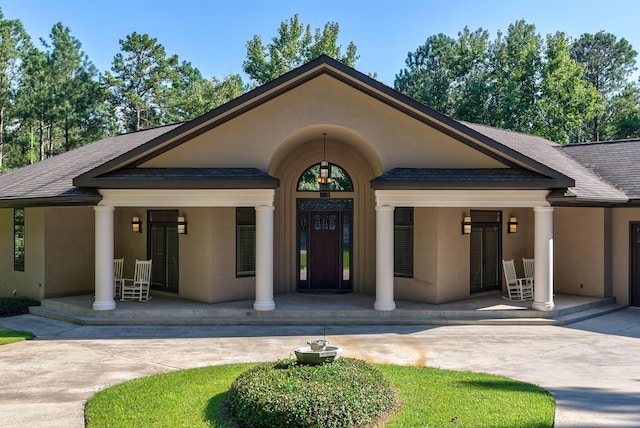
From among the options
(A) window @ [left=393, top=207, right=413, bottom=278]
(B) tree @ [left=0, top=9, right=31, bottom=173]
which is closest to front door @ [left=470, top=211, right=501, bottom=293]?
(A) window @ [left=393, top=207, right=413, bottom=278]

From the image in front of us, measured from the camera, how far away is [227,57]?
39.3 meters

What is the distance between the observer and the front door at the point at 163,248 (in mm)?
14043

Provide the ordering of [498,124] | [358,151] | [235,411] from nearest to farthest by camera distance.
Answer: [235,411]
[358,151]
[498,124]

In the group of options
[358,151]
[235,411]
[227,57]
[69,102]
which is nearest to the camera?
[235,411]

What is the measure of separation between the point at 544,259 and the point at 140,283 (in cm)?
1015

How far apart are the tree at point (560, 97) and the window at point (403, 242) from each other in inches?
871

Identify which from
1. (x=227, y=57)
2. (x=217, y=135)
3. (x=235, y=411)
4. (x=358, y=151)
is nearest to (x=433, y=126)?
(x=358, y=151)

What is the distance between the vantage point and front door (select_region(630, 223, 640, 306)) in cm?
1412

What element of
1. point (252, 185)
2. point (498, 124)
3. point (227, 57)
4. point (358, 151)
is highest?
point (227, 57)

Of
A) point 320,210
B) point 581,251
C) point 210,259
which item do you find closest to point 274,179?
point 210,259

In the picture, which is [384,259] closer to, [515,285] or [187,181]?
[515,285]

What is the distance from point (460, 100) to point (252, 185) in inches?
1052

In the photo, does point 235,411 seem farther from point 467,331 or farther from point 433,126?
point 433,126

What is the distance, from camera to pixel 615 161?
16391 mm
